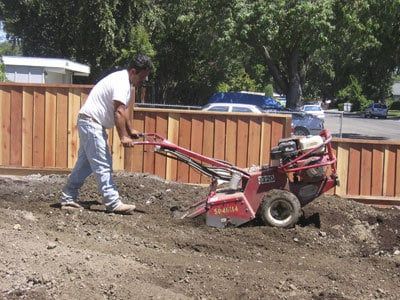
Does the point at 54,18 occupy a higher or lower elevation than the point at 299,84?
higher

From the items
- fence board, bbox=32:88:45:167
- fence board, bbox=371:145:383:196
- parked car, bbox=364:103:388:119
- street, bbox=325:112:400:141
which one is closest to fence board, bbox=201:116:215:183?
fence board, bbox=371:145:383:196

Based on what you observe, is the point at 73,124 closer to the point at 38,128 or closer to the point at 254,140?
the point at 38,128

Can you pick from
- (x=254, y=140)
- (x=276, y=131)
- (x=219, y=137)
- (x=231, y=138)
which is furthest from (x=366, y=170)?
(x=219, y=137)

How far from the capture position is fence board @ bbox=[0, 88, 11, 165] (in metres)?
9.74

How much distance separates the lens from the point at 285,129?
31.3ft

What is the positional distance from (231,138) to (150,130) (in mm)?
1250

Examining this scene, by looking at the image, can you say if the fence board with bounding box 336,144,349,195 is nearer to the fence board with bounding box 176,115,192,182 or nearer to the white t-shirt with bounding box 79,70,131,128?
the fence board with bounding box 176,115,192,182

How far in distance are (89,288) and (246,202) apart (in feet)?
8.77

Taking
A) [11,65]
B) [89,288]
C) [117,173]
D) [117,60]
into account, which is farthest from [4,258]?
[117,60]

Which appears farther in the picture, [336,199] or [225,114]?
[225,114]

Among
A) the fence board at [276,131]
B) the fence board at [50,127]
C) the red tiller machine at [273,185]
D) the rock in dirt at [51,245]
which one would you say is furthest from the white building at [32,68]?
the rock in dirt at [51,245]

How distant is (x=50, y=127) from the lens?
977cm

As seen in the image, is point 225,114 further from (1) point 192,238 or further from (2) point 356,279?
(2) point 356,279

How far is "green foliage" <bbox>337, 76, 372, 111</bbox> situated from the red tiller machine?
78.4m
